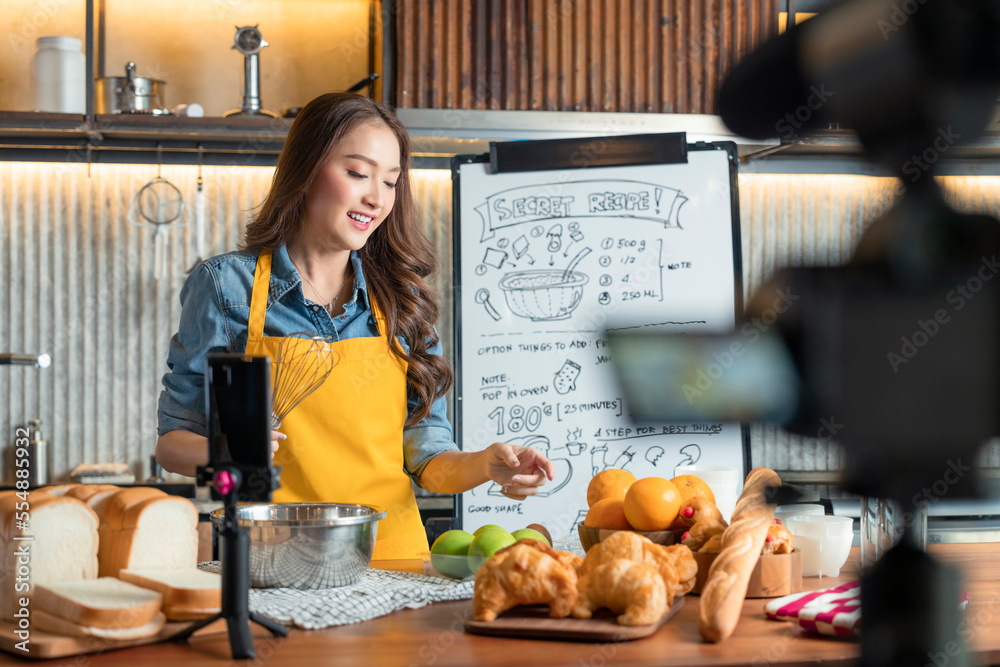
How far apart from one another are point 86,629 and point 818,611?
2.35ft

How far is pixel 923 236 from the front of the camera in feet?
1.02

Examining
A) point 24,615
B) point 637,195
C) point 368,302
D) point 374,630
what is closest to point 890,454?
point 374,630

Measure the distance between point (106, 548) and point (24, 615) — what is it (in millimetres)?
168

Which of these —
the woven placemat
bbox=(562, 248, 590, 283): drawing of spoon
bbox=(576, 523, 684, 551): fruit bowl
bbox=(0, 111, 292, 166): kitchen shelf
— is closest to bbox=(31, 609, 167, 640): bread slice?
the woven placemat

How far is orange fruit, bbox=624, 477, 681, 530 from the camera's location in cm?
114

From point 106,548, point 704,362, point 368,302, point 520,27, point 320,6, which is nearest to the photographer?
point 704,362

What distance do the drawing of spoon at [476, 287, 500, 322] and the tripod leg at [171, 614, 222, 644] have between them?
1799 millimetres

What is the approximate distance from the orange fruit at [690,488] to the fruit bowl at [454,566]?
11.5 inches

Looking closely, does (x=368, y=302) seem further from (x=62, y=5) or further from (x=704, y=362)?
(x=62, y=5)

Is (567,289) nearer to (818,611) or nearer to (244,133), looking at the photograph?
(244,133)

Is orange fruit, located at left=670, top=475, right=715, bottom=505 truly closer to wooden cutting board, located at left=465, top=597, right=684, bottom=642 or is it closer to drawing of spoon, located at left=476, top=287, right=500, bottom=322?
wooden cutting board, located at left=465, top=597, right=684, bottom=642

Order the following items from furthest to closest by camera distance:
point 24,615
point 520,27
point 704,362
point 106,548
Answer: point 520,27 < point 106,548 < point 24,615 < point 704,362

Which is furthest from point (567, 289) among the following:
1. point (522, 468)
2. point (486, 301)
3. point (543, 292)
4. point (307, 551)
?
point (307, 551)

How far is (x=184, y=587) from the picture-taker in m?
0.94
